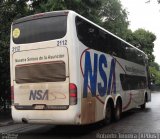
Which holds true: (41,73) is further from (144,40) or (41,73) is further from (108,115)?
(144,40)

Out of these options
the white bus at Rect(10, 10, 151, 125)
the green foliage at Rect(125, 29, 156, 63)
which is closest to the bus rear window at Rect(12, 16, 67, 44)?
the white bus at Rect(10, 10, 151, 125)

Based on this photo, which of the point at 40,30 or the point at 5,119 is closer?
the point at 40,30

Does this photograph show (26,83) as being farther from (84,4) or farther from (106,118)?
(84,4)

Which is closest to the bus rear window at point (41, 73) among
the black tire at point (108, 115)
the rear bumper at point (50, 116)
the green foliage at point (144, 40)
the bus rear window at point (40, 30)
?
the bus rear window at point (40, 30)

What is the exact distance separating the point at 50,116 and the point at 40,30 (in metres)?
2.76

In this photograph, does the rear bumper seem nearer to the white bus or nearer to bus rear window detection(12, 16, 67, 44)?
the white bus

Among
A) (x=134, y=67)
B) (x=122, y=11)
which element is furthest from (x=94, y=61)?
(x=122, y=11)

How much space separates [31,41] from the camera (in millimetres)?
11086

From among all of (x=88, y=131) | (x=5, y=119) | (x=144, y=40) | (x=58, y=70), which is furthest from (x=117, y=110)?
(x=144, y=40)

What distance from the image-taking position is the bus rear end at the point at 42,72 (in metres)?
10.4

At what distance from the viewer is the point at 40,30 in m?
11.0

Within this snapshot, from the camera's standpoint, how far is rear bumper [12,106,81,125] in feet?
33.3

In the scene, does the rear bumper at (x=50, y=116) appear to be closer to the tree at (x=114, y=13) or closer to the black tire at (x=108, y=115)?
the black tire at (x=108, y=115)

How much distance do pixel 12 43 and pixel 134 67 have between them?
7907mm
